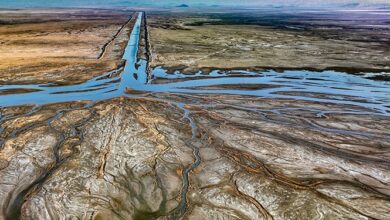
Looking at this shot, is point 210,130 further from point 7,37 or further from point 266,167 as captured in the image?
point 7,37

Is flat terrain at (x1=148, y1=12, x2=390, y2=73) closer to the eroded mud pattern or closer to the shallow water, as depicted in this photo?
the shallow water

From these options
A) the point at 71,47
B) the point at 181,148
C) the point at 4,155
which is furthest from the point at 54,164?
the point at 71,47

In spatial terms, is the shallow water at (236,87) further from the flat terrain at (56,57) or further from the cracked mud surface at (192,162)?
the cracked mud surface at (192,162)

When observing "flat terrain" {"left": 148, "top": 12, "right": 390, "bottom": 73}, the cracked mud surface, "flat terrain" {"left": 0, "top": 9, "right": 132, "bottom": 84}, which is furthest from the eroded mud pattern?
"flat terrain" {"left": 148, "top": 12, "right": 390, "bottom": 73}

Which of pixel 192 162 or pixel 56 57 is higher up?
pixel 192 162

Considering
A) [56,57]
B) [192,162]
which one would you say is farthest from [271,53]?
[192,162]

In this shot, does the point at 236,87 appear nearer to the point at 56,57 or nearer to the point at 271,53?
the point at 271,53
